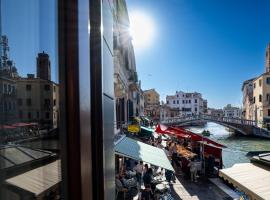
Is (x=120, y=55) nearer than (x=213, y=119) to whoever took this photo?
Yes

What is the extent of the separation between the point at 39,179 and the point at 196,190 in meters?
11.5

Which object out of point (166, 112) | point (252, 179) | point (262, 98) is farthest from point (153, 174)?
point (166, 112)

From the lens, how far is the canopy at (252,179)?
5.00m

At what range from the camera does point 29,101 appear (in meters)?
0.82

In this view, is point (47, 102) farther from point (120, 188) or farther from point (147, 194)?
point (147, 194)

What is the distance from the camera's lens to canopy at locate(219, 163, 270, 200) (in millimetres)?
5000

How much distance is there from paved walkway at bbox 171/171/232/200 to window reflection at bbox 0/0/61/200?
10.2m

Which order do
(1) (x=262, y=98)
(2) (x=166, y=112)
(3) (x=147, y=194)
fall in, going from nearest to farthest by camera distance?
1. (3) (x=147, y=194)
2. (1) (x=262, y=98)
3. (2) (x=166, y=112)

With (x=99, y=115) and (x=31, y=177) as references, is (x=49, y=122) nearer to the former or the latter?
(x=31, y=177)

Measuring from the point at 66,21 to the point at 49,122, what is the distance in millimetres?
376

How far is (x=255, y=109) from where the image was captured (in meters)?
61.3

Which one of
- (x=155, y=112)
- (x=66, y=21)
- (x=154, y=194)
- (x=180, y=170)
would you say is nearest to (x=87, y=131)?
(x=66, y=21)

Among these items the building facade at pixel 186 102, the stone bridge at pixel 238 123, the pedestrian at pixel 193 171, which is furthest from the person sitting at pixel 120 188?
the building facade at pixel 186 102

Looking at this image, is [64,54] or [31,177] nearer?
[31,177]
